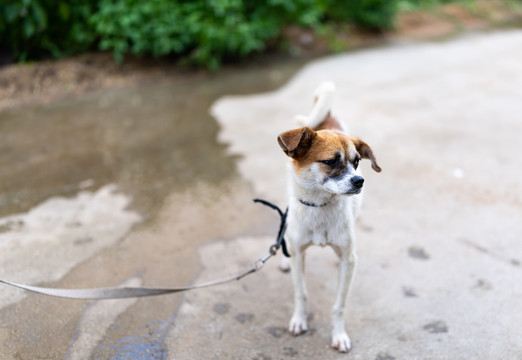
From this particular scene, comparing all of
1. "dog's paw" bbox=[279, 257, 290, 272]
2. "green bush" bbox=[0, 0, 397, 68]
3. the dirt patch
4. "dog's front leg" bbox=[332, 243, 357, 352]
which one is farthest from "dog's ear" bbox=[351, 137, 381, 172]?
the dirt patch

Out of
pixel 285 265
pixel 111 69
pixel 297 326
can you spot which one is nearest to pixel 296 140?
pixel 297 326

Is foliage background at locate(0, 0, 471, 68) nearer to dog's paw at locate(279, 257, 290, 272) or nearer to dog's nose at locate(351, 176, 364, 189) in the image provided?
dog's paw at locate(279, 257, 290, 272)

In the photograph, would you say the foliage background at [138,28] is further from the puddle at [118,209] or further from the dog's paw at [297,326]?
the dog's paw at [297,326]

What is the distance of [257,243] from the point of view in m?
4.02

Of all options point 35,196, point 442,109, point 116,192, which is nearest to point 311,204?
point 116,192

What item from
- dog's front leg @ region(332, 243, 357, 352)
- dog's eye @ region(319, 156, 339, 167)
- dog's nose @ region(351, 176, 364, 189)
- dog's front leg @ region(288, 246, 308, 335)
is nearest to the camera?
dog's nose @ region(351, 176, 364, 189)

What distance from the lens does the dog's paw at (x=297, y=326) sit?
304 cm

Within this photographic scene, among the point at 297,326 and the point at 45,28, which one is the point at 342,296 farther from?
the point at 45,28

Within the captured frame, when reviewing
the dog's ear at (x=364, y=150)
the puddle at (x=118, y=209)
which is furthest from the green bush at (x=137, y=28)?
the dog's ear at (x=364, y=150)

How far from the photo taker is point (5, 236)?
405 cm

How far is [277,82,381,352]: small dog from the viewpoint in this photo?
2.66 metres

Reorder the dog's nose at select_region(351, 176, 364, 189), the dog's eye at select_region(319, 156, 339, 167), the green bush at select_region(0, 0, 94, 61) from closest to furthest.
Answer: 1. the dog's nose at select_region(351, 176, 364, 189)
2. the dog's eye at select_region(319, 156, 339, 167)
3. the green bush at select_region(0, 0, 94, 61)

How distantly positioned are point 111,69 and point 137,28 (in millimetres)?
1041

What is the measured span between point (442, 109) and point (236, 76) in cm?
420
